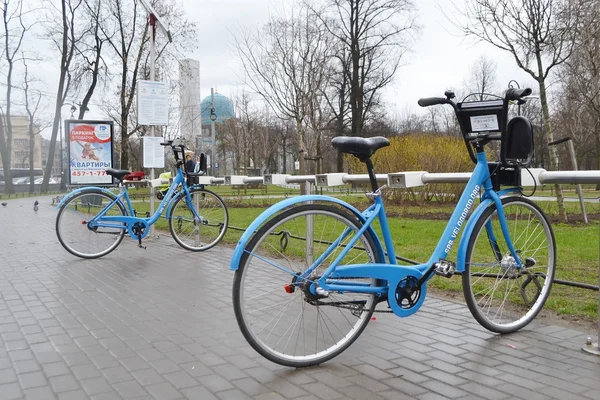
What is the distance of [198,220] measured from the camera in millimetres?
8531

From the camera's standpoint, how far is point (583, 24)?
11.3 meters

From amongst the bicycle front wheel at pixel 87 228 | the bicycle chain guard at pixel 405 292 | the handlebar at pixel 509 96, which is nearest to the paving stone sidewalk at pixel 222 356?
the bicycle chain guard at pixel 405 292

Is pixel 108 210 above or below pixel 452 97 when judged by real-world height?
below

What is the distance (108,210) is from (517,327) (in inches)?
229

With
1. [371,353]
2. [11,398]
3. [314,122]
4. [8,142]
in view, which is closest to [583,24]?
[371,353]

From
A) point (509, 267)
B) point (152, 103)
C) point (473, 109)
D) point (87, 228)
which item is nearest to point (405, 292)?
point (509, 267)

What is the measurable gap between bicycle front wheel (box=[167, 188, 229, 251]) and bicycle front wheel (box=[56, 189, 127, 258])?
29.7 inches

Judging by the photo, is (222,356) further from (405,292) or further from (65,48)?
(65,48)

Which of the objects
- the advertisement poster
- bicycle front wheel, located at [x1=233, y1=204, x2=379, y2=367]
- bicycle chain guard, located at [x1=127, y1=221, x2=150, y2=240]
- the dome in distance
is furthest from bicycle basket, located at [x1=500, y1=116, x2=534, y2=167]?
the dome in distance

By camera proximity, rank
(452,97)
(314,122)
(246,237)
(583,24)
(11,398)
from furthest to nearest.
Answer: (314,122), (583,24), (452,97), (246,237), (11,398)

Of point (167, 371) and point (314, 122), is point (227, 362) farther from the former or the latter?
point (314, 122)

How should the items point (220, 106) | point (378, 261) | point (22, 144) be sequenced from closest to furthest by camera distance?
point (378, 261) < point (220, 106) < point (22, 144)

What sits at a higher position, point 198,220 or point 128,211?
point 128,211

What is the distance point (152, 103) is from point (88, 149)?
3841 mm
